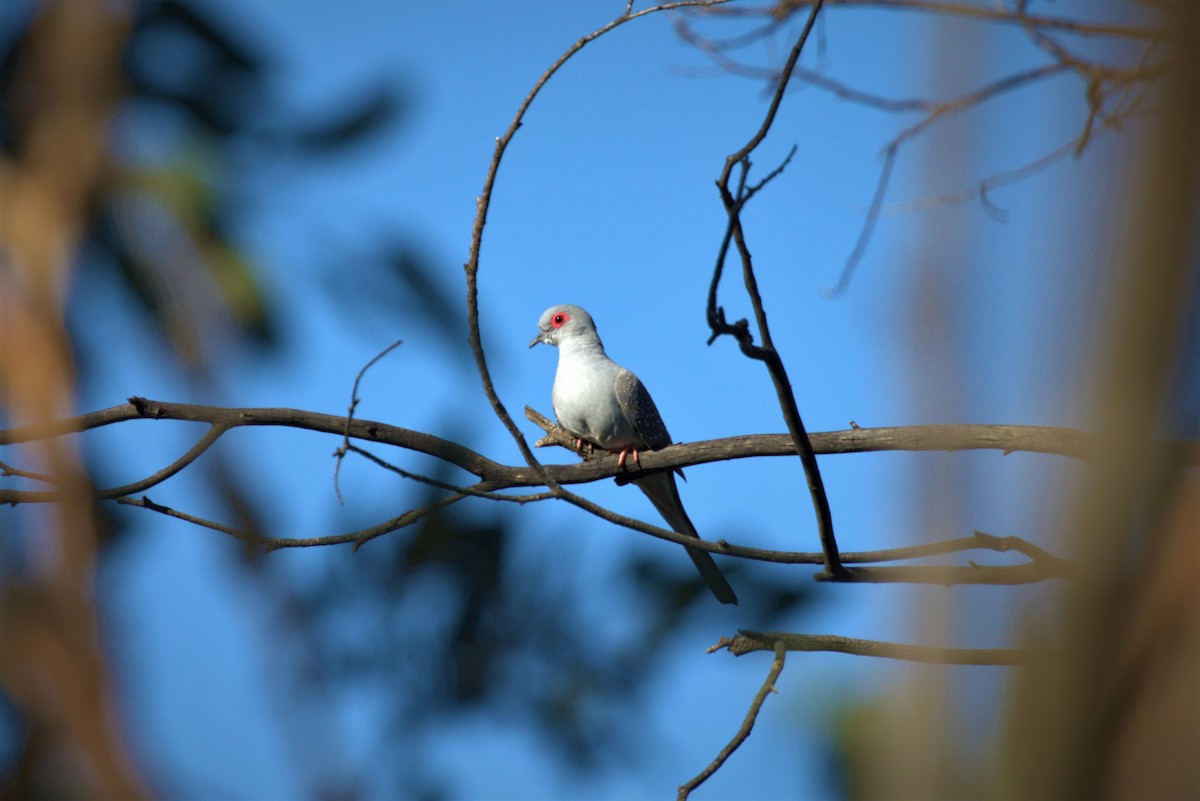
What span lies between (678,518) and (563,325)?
1.45 metres

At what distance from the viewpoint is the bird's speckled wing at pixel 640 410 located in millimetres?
5281

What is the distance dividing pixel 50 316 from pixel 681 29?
15.9 ft

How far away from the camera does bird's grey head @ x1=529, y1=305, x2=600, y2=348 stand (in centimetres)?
598

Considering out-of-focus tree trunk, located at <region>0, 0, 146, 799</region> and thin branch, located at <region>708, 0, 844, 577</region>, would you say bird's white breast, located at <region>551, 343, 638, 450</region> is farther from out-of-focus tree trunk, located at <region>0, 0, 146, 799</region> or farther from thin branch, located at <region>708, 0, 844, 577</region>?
out-of-focus tree trunk, located at <region>0, 0, 146, 799</region>

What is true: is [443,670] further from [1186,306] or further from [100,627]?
[1186,306]

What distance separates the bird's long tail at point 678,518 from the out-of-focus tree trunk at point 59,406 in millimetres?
3804

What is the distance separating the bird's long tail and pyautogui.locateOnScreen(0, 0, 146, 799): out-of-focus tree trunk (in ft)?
12.5

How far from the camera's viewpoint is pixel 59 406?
0.63m

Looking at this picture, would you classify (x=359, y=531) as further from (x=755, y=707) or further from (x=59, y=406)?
(x=59, y=406)

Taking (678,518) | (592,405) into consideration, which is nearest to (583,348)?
(592,405)

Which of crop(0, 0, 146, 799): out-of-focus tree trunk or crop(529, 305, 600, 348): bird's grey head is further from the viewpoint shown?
crop(529, 305, 600, 348): bird's grey head

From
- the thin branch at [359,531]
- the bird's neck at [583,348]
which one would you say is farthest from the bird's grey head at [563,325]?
the thin branch at [359,531]

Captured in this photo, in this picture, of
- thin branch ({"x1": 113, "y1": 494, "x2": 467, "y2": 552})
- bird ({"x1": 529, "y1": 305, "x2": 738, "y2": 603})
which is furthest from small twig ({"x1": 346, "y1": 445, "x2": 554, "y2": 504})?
bird ({"x1": 529, "y1": 305, "x2": 738, "y2": 603})

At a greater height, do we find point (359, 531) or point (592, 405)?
point (592, 405)
